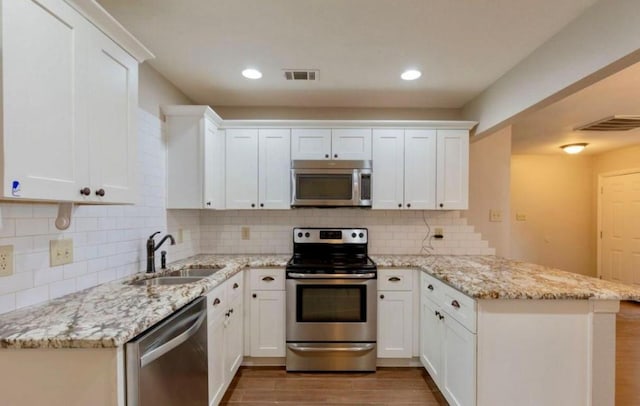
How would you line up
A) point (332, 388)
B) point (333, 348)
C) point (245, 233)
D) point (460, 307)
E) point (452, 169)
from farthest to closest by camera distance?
point (245, 233)
point (452, 169)
point (333, 348)
point (332, 388)
point (460, 307)

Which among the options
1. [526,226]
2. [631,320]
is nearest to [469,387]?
[631,320]

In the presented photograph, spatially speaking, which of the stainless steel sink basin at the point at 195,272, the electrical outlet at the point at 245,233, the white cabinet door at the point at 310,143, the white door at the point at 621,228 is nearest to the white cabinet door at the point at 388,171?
the white cabinet door at the point at 310,143

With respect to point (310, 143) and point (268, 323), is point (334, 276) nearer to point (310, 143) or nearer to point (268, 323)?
point (268, 323)

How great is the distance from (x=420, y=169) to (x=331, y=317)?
1.61 m

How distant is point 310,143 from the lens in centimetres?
299

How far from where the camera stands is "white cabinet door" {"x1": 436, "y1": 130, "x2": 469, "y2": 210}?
2977 mm

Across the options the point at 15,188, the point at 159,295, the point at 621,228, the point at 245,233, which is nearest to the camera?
the point at 15,188

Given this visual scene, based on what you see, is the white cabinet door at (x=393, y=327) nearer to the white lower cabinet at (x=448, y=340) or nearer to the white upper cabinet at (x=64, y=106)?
the white lower cabinet at (x=448, y=340)

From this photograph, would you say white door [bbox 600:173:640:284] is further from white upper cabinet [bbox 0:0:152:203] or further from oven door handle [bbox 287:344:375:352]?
white upper cabinet [bbox 0:0:152:203]

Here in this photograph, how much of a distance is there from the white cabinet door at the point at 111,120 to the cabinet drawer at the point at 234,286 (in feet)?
3.19

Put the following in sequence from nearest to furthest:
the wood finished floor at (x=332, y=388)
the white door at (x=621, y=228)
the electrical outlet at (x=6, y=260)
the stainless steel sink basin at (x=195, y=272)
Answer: the electrical outlet at (x=6, y=260) → the wood finished floor at (x=332, y=388) → the stainless steel sink basin at (x=195, y=272) → the white door at (x=621, y=228)

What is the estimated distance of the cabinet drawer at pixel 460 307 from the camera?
1.77 m

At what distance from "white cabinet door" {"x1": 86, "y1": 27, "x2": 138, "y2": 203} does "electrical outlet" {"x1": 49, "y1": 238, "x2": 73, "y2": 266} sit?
0.40 meters

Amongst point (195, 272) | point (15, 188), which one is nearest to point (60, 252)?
point (15, 188)
